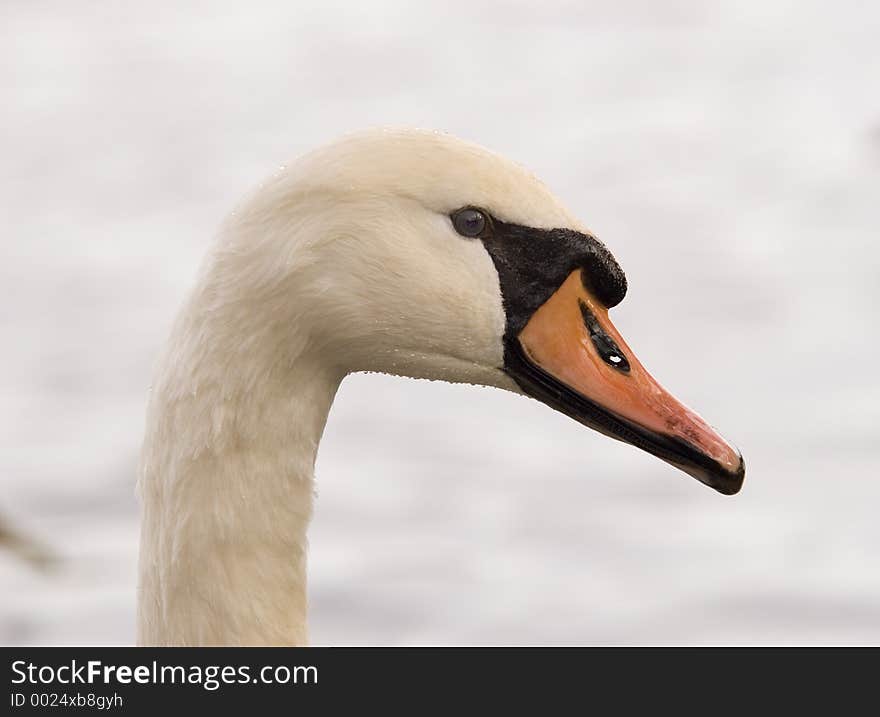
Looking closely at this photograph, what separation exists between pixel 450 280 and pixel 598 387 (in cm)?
38

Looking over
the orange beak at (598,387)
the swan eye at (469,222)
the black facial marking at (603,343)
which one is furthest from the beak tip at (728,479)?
the swan eye at (469,222)

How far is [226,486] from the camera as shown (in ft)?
14.7

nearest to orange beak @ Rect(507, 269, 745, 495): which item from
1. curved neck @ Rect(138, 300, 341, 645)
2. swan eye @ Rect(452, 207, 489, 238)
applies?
swan eye @ Rect(452, 207, 489, 238)

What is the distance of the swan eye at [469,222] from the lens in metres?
4.50

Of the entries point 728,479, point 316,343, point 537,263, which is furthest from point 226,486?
point 728,479

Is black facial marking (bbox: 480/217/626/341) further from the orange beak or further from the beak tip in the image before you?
the beak tip

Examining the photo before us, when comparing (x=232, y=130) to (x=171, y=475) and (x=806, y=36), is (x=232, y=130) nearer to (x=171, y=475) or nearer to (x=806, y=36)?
(x=806, y=36)

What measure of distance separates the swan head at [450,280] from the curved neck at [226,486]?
101 mm

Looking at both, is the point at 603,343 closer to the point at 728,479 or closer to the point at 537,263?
the point at 537,263

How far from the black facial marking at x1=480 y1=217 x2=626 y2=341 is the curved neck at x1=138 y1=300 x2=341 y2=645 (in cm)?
39

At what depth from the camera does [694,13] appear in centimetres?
1755

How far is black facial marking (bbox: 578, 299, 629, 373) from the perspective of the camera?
15.6 feet

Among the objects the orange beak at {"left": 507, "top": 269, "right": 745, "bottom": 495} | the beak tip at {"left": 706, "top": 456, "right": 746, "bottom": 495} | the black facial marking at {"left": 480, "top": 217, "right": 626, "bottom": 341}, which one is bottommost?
the beak tip at {"left": 706, "top": 456, "right": 746, "bottom": 495}
